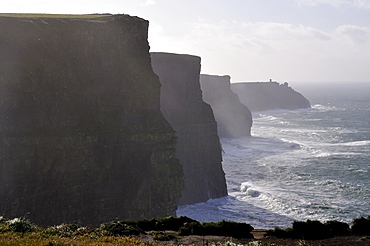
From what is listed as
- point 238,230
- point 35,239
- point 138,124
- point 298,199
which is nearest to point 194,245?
point 238,230

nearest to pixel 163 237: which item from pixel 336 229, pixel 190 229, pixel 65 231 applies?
pixel 190 229

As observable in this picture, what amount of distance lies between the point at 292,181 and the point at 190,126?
15994 mm

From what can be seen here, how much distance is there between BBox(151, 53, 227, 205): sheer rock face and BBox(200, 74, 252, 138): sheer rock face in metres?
39.7

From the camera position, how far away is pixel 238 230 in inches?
776

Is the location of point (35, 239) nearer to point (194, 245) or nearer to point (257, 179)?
point (194, 245)

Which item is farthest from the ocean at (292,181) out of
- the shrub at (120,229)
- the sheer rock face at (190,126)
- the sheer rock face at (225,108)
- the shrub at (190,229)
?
the shrub at (120,229)

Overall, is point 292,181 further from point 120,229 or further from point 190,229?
point 120,229

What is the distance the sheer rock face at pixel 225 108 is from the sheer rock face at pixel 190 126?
130ft

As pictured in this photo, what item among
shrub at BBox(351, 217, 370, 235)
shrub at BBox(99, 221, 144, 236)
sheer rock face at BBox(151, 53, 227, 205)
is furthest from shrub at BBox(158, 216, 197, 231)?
sheer rock face at BBox(151, 53, 227, 205)

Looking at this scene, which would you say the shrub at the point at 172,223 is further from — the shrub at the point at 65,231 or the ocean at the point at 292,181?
the ocean at the point at 292,181

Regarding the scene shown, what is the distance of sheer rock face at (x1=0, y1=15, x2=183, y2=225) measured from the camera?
84.2 ft

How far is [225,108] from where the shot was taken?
109875 mm

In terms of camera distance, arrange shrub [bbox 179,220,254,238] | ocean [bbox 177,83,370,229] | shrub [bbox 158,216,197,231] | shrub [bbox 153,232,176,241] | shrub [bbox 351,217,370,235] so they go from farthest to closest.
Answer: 1. ocean [bbox 177,83,370,229]
2. shrub [bbox 158,216,197,231]
3. shrub [bbox 179,220,254,238]
4. shrub [bbox 351,217,370,235]
5. shrub [bbox 153,232,176,241]

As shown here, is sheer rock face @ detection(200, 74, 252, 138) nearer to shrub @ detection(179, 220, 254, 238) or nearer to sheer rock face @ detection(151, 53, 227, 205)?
sheer rock face @ detection(151, 53, 227, 205)
